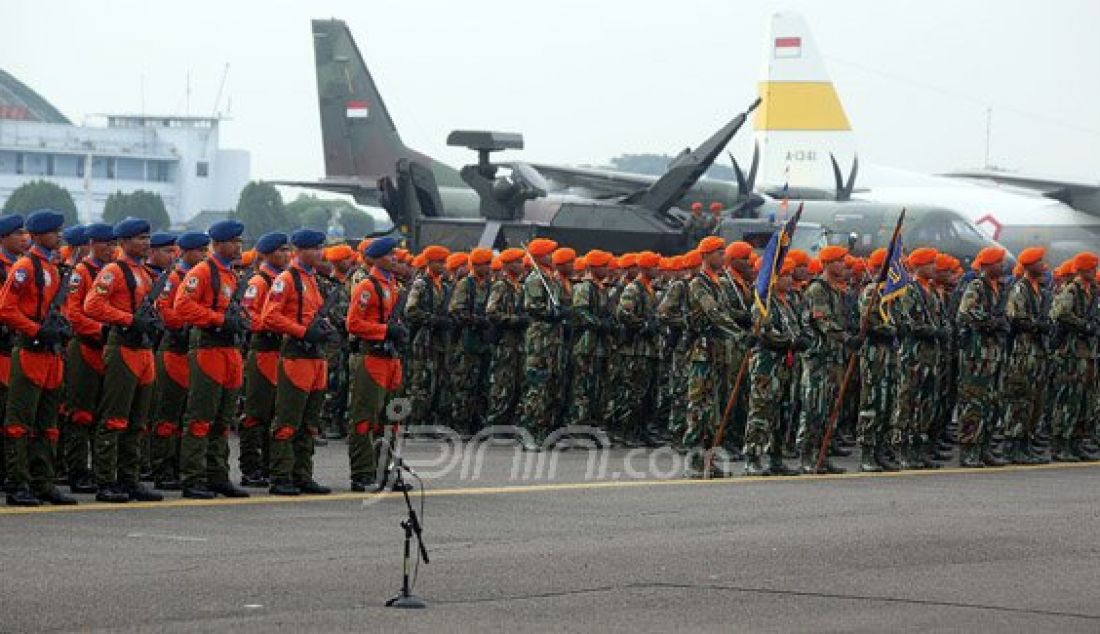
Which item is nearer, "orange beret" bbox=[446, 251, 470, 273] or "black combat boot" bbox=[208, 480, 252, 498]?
"black combat boot" bbox=[208, 480, 252, 498]

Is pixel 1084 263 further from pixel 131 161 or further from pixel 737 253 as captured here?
pixel 131 161

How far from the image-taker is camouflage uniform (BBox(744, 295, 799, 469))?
17656 mm

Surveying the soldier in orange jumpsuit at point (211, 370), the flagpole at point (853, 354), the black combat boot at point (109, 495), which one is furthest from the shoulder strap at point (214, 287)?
the flagpole at point (853, 354)

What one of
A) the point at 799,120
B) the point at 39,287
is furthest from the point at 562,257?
the point at 799,120

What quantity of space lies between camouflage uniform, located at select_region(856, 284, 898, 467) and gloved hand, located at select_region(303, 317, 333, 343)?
5.16 metres

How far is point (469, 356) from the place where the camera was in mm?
21859

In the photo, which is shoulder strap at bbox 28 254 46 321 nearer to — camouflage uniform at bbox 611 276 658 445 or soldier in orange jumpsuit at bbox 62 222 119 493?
soldier in orange jumpsuit at bbox 62 222 119 493

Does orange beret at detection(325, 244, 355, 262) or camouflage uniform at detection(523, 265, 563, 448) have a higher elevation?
orange beret at detection(325, 244, 355, 262)

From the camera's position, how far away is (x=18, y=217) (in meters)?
14.7

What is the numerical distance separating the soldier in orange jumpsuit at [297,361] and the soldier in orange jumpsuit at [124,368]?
2.77ft

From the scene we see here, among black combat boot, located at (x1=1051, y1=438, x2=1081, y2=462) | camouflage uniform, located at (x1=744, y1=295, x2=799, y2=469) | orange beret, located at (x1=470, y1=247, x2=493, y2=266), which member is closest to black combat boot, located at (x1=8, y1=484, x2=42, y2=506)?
camouflage uniform, located at (x1=744, y1=295, x2=799, y2=469)

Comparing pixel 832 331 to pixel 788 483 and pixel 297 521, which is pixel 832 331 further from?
pixel 297 521

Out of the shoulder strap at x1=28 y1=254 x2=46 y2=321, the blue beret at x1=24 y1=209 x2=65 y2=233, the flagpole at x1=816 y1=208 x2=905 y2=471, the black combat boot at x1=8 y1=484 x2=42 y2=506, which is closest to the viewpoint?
the black combat boot at x1=8 y1=484 x2=42 y2=506

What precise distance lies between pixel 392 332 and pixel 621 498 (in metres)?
1.94
